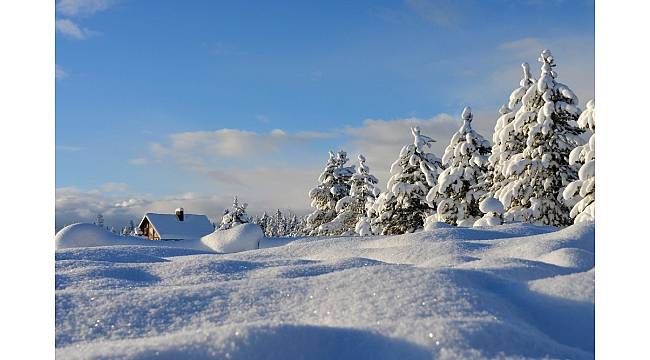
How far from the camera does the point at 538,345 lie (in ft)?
7.95

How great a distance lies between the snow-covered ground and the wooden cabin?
39.8 m

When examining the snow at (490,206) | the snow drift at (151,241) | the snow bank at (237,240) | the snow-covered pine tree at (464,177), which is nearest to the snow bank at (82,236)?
the snow drift at (151,241)

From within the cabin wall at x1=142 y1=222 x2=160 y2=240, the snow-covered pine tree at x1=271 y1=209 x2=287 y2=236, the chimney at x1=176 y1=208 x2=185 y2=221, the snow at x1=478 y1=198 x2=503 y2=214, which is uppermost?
the snow at x1=478 y1=198 x2=503 y2=214

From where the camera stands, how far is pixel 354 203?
3198 cm

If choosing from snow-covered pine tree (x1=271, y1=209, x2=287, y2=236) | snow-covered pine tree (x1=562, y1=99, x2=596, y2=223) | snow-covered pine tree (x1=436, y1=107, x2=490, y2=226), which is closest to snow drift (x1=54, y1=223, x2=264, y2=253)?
snow-covered pine tree (x1=562, y1=99, x2=596, y2=223)

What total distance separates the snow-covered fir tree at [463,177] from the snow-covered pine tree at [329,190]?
1105 cm

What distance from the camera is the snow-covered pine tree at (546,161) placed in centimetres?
2020

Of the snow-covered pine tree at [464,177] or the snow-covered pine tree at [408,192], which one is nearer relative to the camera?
the snow-covered pine tree at [464,177]

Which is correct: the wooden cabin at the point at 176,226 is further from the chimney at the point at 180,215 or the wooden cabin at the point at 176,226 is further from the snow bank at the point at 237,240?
the snow bank at the point at 237,240

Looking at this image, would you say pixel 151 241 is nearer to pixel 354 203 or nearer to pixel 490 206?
pixel 490 206

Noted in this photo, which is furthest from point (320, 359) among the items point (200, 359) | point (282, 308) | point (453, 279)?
point (453, 279)

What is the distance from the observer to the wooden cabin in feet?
142

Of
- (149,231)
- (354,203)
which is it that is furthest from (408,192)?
(149,231)

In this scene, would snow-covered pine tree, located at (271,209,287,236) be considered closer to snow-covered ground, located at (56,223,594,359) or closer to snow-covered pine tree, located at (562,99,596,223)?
snow-covered pine tree, located at (562,99,596,223)
